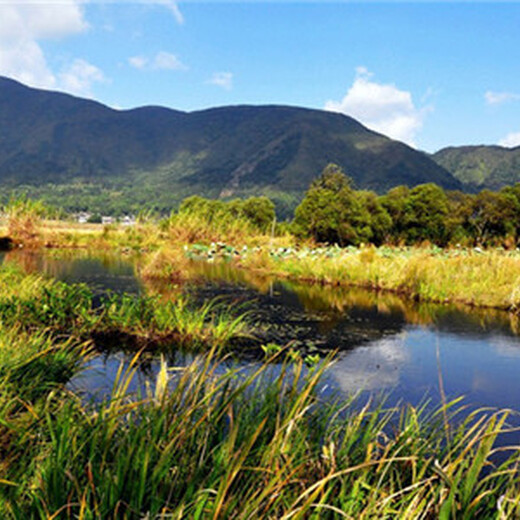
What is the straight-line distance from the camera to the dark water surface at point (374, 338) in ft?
18.2

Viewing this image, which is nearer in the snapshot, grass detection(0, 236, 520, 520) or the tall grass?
grass detection(0, 236, 520, 520)

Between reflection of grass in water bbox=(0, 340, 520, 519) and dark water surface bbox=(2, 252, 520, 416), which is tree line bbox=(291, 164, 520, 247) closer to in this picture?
dark water surface bbox=(2, 252, 520, 416)

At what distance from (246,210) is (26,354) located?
103 ft

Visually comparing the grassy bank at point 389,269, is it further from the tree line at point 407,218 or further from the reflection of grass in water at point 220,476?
the reflection of grass in water at point 220,476

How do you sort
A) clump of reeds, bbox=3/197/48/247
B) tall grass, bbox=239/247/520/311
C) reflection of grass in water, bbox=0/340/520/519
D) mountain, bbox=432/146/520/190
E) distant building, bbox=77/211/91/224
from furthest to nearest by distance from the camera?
mountain, bbox=432/146/520/190 < distant building, bbox=77/211/91/224 < clump of reeds, bbox=3/197/48/247 < tall grass, bbox=239/247/520/311 < reflection of grass in water, bbox=0/340/520/519

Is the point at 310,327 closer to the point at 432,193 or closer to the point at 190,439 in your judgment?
the point at 190,439

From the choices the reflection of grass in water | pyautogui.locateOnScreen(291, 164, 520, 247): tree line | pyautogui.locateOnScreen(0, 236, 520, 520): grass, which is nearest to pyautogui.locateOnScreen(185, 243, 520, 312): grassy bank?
pyautogui.locateOnScreen(0, 236, 520, 520): grass

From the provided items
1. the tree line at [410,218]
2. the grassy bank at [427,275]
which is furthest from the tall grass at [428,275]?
the tree line at [410,218]

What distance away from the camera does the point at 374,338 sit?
8141mm

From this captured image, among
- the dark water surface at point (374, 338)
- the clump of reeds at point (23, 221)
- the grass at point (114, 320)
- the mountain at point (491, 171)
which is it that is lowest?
the dark water surface at point (374, 338)

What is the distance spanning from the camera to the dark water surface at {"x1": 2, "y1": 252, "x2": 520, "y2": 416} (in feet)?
18.2

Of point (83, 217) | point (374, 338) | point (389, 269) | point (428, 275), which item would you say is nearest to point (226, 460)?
point (374, 338)

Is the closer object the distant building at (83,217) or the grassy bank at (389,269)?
the grassy bank at (389,269)

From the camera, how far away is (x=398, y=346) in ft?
25.0
